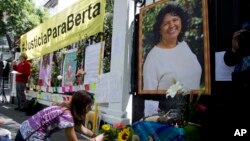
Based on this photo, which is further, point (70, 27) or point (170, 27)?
point (70, 27)

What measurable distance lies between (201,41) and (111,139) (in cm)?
157

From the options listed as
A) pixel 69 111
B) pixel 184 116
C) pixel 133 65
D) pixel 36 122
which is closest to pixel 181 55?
pixel 184 116

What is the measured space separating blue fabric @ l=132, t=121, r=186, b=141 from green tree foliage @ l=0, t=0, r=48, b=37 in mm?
16624

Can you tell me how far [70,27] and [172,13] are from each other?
4.09 m

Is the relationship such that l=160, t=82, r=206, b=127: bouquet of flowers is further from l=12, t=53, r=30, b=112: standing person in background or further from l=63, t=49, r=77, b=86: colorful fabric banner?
l=12, t=53, r=30, b=112: standing person in background

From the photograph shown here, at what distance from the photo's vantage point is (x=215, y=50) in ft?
13.8

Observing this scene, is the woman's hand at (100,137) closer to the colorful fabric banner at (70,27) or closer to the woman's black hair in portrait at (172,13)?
the woman's black hair in portrait at (172,13)

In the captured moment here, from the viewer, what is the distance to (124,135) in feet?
14.1

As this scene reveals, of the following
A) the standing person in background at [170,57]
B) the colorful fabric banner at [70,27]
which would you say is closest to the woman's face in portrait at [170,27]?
the standing person in background at [170,57]

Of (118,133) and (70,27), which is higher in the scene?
(70,27)

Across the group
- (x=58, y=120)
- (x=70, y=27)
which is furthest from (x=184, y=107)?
(x=70, y=27)

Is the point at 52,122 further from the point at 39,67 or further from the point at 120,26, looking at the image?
the point at 39,67

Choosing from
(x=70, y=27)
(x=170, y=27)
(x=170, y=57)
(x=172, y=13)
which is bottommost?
(x=170, y=57)

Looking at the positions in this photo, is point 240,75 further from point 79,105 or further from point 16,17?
point 16,17
